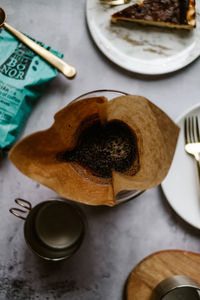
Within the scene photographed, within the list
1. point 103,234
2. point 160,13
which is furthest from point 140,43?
point 103,234

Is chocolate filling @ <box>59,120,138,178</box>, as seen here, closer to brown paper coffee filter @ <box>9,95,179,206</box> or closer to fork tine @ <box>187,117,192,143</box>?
brown paper coffee filter @ <box>9,95,179,206</box>

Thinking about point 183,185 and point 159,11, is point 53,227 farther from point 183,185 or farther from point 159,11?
point 159,11

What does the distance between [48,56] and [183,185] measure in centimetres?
47

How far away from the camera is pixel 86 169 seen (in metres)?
0.72

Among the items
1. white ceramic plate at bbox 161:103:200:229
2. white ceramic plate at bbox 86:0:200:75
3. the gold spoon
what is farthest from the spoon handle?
white ceramic plate at bbox 161:103:200:229

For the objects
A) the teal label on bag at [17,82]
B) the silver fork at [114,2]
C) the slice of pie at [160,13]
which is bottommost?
the teal label on bag at [17,82]

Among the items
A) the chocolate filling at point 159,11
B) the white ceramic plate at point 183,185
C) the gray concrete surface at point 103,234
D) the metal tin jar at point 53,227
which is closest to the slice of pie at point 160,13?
the chocolate filling at point 159,11

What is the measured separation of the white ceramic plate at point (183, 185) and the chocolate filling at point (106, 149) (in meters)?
0.11

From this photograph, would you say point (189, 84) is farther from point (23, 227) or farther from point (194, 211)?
point (23, 227)

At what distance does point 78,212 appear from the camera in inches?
27.6

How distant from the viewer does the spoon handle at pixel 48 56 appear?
2.45 feet

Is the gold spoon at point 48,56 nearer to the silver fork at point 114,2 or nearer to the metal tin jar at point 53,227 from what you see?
the silver fork at point 114,2

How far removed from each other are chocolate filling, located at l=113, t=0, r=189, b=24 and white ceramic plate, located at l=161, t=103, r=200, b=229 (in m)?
0.25

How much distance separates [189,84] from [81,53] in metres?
0.30
